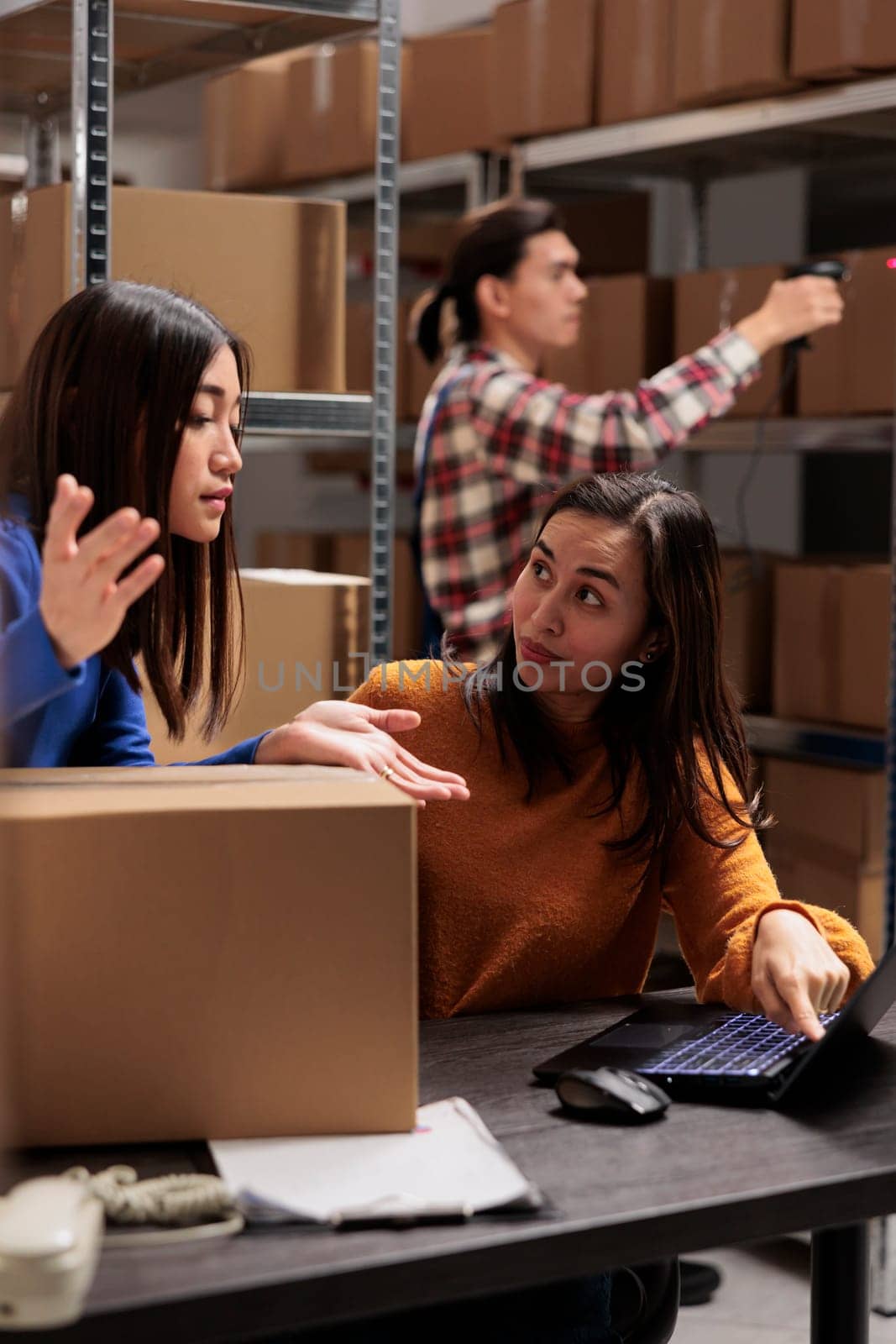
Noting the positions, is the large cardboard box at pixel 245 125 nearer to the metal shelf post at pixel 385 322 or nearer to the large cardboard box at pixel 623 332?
the large cardboard box at pixel 623 332

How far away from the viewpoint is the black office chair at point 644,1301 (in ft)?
4.36

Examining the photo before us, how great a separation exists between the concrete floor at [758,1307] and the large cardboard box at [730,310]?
1332 mm

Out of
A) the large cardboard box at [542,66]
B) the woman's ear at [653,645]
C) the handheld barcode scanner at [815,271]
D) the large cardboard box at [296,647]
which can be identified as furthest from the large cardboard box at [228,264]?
the large cardboard box at [542,66]

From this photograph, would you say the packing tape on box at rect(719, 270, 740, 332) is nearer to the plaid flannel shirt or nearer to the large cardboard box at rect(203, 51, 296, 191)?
the plaid flannel shirt

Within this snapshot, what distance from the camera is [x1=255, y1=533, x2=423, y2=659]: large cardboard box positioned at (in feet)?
11.3

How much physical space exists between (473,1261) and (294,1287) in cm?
10

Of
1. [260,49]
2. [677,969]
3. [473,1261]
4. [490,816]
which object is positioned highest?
[260,49]

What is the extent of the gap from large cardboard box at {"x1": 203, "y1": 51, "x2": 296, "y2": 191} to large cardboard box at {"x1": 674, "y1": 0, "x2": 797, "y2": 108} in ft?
3.25

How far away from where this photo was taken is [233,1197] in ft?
2.90

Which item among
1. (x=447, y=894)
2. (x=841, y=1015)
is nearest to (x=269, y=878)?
(x=841, y=1015)

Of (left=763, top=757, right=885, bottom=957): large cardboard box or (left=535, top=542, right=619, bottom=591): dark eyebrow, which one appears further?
(left=763, top=757, right=885, bottom=957): large cardboard box

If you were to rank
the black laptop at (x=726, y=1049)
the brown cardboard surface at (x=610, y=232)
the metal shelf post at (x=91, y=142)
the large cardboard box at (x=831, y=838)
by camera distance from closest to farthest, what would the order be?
1. the black laptop at (x=726, y=1049)
2. the metal shelf post at (x=91, y=142)
3. the large cardboard box at (x=831, y=838)
4. the brown cardboard surface at (x=610, y=232)

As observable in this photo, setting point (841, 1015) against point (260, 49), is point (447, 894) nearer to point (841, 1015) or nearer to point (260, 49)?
point (841, 1015)

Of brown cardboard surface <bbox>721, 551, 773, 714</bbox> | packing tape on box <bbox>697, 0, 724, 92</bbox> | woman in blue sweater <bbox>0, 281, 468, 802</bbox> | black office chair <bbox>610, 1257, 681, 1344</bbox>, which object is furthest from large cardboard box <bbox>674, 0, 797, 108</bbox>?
black office chair <bbox>610, 1257, 681, 1344</bbox>
